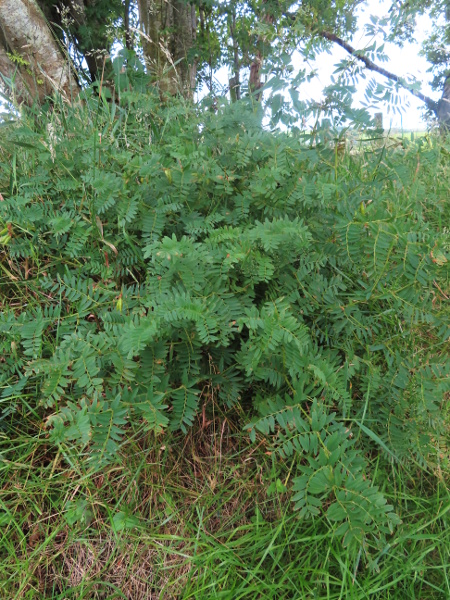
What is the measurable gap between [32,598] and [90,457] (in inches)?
17.5

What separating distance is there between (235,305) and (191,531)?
2.58 feet

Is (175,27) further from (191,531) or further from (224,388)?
(191,531)

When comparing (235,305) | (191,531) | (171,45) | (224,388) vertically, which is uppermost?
(171,45)

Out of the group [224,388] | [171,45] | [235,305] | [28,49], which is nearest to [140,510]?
[224,388]

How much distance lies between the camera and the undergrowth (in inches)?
57.4

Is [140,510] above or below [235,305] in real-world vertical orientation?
below

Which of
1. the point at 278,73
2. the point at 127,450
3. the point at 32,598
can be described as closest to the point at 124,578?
the point at 32,598

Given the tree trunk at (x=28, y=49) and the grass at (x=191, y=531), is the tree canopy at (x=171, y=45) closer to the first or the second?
the tree trunk at (x=28, y=49)

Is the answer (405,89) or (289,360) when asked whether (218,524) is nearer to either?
(289,360)

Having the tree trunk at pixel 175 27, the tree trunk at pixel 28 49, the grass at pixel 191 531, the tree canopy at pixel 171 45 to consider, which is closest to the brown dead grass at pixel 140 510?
the grass at pixel 191 531

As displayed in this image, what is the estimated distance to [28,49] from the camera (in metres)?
3.34

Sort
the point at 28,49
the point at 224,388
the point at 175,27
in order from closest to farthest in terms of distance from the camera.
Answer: the point at 224,388 < the point at 28,49 < the point at 175,27

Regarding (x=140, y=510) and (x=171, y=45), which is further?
(x=171, y=45)

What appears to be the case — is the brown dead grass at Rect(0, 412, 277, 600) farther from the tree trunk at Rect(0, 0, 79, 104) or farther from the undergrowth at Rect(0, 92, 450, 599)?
the tree trunk at Rect(0, 0, 79, 104)
